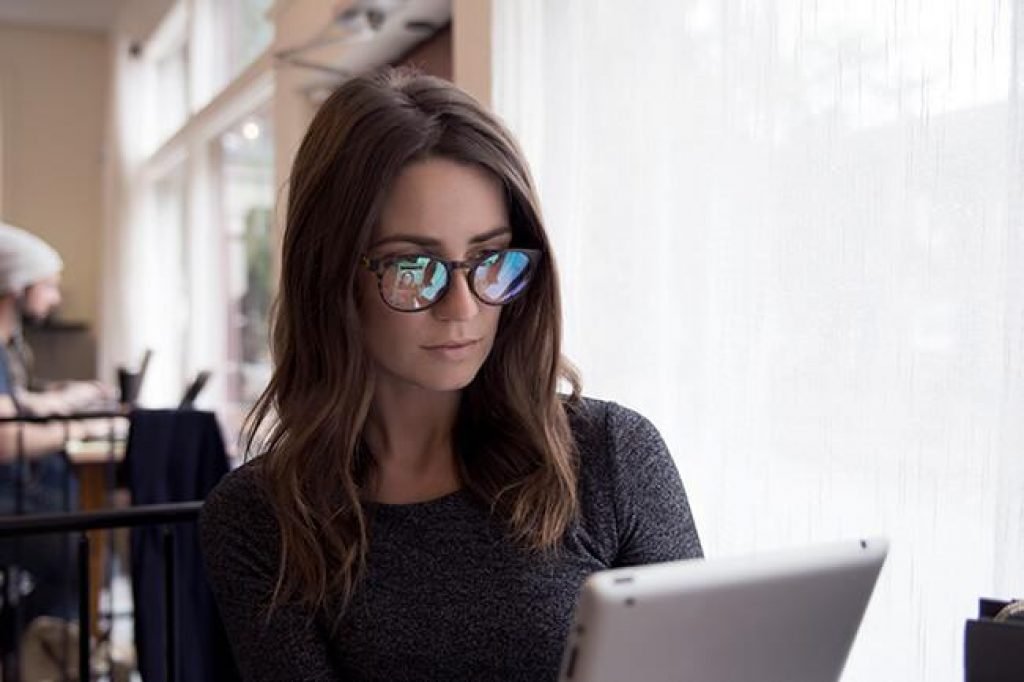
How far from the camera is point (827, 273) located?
54.2 inches

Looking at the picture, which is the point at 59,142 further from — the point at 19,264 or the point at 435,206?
the point at 435,206

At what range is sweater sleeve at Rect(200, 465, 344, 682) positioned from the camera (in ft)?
3.67

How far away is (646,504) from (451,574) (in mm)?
232

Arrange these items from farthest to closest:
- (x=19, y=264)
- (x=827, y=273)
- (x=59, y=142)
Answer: (x=59, y=142), (x=19, y=264), (x=827, y=273)

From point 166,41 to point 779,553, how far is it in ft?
21.6

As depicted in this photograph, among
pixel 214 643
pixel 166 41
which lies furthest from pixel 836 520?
pixel 166 41

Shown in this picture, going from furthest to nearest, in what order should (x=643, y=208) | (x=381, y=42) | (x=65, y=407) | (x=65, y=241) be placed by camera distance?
(x=65, y=241) < (x=65, y=407) < (x=381, y=42) < (x=643, y=208)

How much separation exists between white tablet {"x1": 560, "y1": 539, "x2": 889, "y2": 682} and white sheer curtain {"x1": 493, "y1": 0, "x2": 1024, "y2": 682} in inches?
15.1

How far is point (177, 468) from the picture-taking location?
2.41m

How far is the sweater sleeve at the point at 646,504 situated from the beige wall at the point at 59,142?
23.8 feet

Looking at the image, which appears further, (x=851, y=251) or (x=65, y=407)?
(x=65, y=407)

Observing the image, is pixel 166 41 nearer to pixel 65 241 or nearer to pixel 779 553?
pixel 65 241

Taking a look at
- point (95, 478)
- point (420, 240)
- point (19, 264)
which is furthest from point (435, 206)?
point (95, 478)

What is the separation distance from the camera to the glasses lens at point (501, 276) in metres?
1.11
